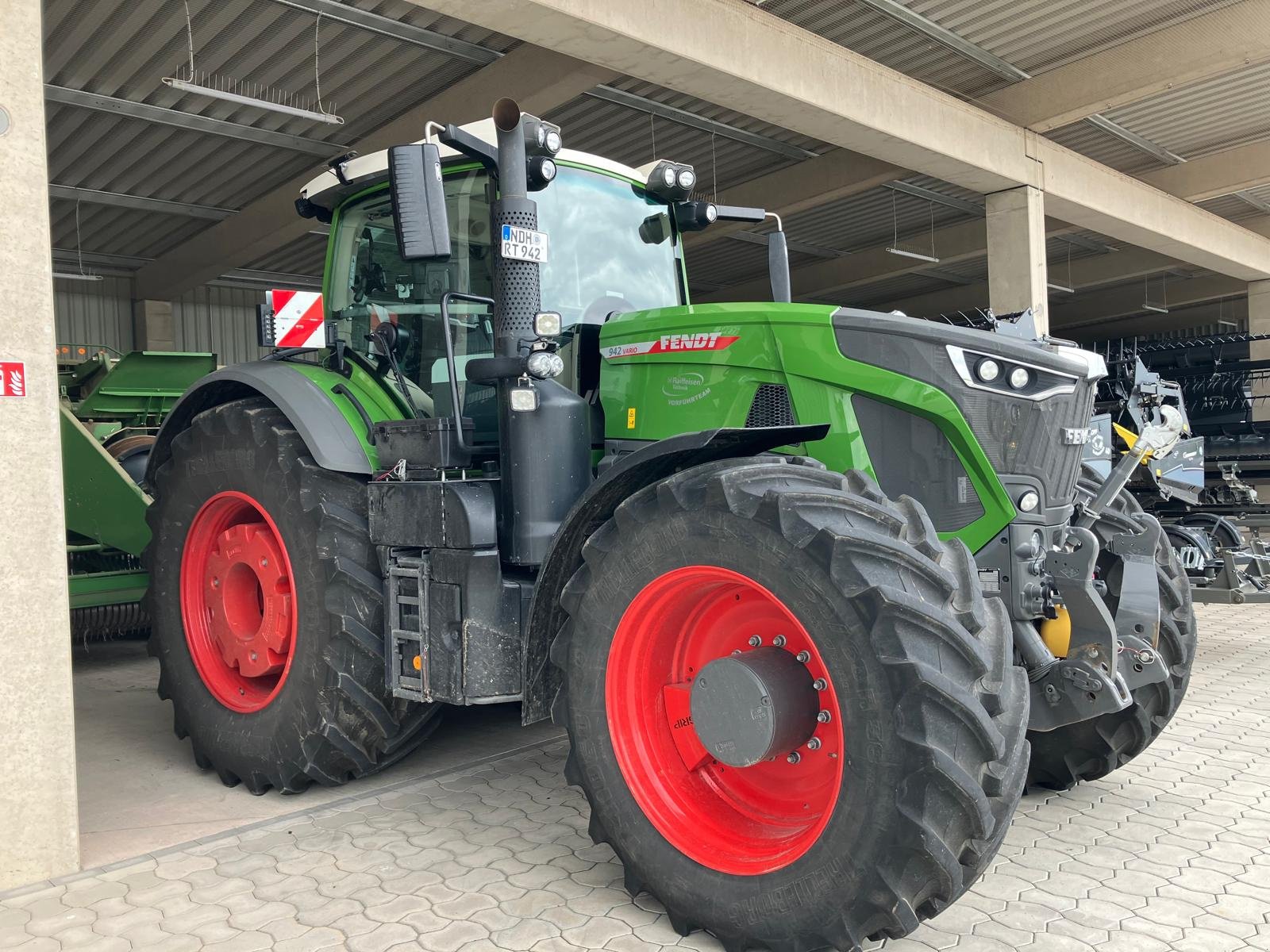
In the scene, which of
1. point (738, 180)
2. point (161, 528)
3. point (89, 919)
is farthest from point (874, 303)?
point (89, 919)

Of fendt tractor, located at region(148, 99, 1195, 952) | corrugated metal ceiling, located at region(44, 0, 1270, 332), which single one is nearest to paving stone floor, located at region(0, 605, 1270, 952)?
fendt tractor, located at region(148, 99, 1195, 952)

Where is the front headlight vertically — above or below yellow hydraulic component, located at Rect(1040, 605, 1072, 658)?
above

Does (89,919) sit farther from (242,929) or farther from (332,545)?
(332,545)

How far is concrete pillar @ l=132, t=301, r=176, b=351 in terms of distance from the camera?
18.8m

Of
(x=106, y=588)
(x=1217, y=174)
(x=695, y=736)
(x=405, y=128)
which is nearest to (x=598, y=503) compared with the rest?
(x=695, y=736)

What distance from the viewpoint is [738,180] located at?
1426 centimetres

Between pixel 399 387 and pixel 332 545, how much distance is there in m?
0.67

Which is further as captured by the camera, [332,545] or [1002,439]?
[332,545]

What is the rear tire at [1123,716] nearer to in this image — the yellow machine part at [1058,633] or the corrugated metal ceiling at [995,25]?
the yellow machine part at [1058,633]

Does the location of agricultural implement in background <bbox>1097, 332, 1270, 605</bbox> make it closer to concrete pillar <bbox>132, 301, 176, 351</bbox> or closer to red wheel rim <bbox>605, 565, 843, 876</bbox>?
red wheel rim <bbox>605, 565, 843, 876</bbox>

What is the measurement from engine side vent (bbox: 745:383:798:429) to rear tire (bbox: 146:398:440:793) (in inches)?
59.0

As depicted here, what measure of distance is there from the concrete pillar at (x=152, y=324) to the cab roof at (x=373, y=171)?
15.9m

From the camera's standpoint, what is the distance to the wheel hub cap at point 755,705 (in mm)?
2719

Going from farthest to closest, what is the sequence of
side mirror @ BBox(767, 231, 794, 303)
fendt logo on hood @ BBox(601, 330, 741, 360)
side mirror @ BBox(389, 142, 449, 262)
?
1. side mirror @ BBox(767, 231, 794, 303)
2. fendt logo on hood @ BBox(601, 330, 741, 360)
3. side mirror @ BBox(389, 142, 449, 262)
